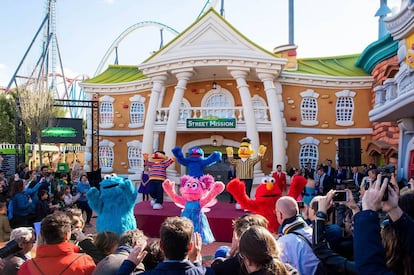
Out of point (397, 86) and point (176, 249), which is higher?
point (397, 86)

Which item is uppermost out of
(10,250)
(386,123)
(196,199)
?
(386,123)

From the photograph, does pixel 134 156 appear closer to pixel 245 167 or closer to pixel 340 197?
pixel 245 167

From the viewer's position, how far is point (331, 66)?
16.7m

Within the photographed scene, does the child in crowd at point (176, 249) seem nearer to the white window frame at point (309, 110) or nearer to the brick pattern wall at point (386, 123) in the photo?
the brick pattern wall at point (386, 123)

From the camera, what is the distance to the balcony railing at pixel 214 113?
583 inches

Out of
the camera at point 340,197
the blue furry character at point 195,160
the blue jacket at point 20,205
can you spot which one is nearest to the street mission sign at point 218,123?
the blue furry character at point 195,160

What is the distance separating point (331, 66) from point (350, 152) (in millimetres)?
7341

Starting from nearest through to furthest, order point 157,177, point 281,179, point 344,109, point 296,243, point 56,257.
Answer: point 56,257
point 296,243
point 157,177
point 281,179
point 344,109

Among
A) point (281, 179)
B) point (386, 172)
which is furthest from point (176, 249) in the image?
point (281, 179)

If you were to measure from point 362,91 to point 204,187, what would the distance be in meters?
11.0

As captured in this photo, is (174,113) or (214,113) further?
(214,113)

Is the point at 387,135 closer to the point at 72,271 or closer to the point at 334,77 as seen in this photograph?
the point at 334,77

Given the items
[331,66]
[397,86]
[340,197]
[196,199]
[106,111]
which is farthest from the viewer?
[106,111]

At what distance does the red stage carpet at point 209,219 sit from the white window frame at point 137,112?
27.7ft
